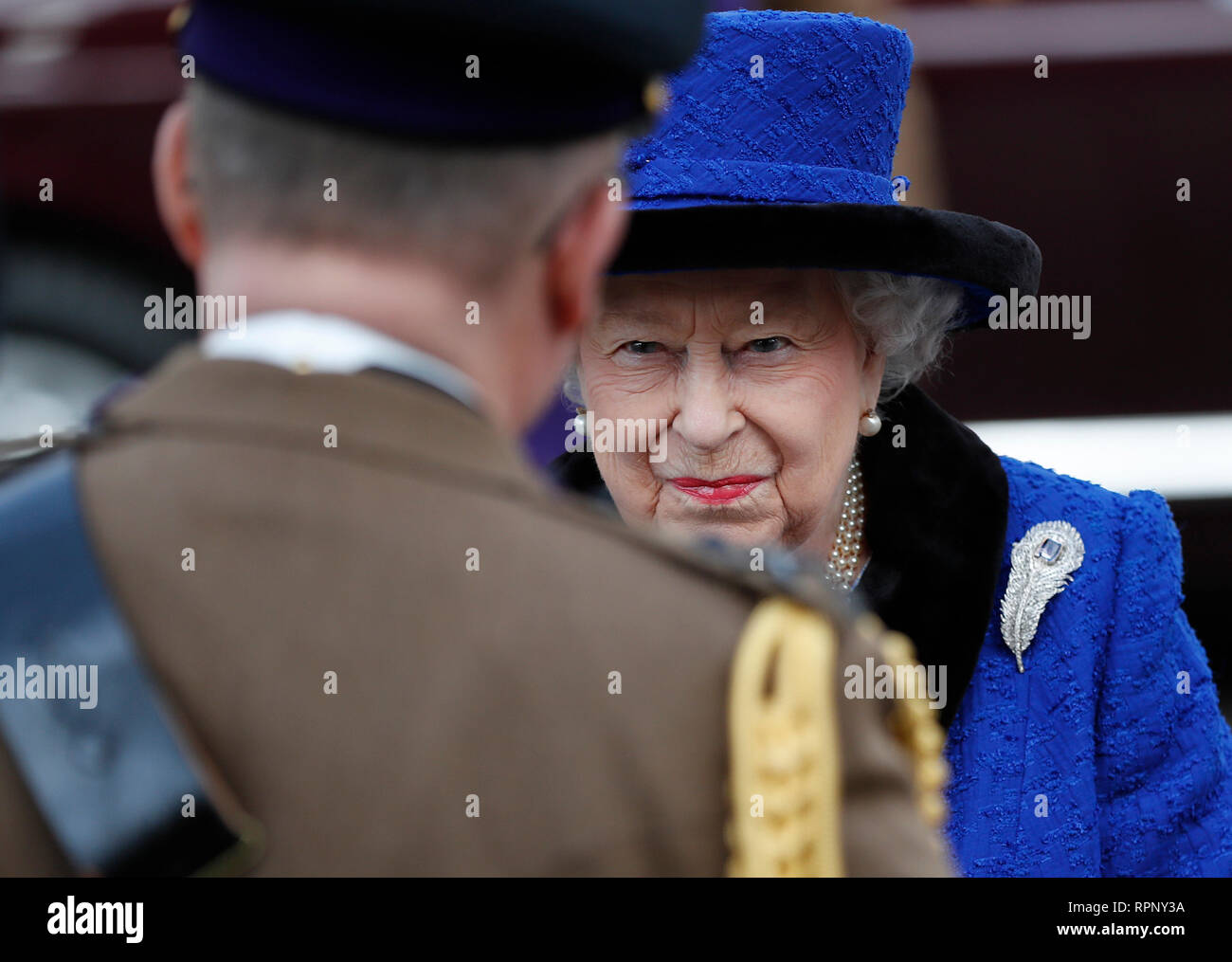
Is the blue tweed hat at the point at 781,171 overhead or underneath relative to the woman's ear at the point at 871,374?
overhead

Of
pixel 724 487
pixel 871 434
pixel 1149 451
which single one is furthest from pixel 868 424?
pixel 1149 451

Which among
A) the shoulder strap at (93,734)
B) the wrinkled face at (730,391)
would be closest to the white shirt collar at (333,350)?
the shoulder strap at (93,734)

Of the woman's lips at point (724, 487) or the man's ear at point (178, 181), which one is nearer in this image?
the man's ear at point (178, 181)

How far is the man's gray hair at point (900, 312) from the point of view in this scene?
2631 mm

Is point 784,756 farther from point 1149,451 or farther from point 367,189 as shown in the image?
point 1149,451

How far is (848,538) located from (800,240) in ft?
1.90

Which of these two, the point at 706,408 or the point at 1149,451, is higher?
the point at 1149,451

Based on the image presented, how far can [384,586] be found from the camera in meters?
1.11

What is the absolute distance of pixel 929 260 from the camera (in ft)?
8.25

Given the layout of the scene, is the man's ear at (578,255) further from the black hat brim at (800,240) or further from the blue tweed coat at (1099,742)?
the blue tweed coat at (1099,742)

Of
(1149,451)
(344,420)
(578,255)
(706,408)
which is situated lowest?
(344,420)

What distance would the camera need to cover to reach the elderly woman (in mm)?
2506

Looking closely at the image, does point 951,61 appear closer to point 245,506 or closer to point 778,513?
point 778,513
